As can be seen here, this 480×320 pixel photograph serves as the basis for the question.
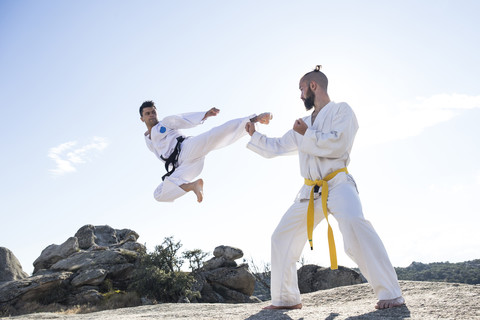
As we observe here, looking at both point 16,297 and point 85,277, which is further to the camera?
point 85,277

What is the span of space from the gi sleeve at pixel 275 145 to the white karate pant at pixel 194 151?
3.29ft

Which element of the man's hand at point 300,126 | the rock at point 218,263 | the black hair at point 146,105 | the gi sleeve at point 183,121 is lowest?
the rock at point 218,263

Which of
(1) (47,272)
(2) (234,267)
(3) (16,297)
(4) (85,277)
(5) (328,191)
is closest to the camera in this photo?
(5) (328,191)

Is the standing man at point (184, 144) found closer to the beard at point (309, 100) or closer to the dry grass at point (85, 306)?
the beard at point (309, 100)

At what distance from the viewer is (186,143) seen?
7.30m

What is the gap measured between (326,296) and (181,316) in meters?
2.26

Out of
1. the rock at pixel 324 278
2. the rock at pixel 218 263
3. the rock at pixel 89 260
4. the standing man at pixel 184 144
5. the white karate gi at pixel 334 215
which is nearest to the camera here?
the white karate gi at pixel 334 215

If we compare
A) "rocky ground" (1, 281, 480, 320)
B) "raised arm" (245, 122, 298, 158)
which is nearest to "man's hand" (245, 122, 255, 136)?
"raised arm" (245, 122, 298, 158)

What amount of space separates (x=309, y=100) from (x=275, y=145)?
2.54ft

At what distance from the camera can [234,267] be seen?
1911cm

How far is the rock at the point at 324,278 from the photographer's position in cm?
1501

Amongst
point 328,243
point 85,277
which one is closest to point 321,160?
point 328,243

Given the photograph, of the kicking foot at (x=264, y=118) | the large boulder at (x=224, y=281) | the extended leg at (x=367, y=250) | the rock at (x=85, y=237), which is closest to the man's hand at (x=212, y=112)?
the kicking foot at (x=264, y=118)

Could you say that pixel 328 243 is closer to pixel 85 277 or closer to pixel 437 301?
pixel 437 301
